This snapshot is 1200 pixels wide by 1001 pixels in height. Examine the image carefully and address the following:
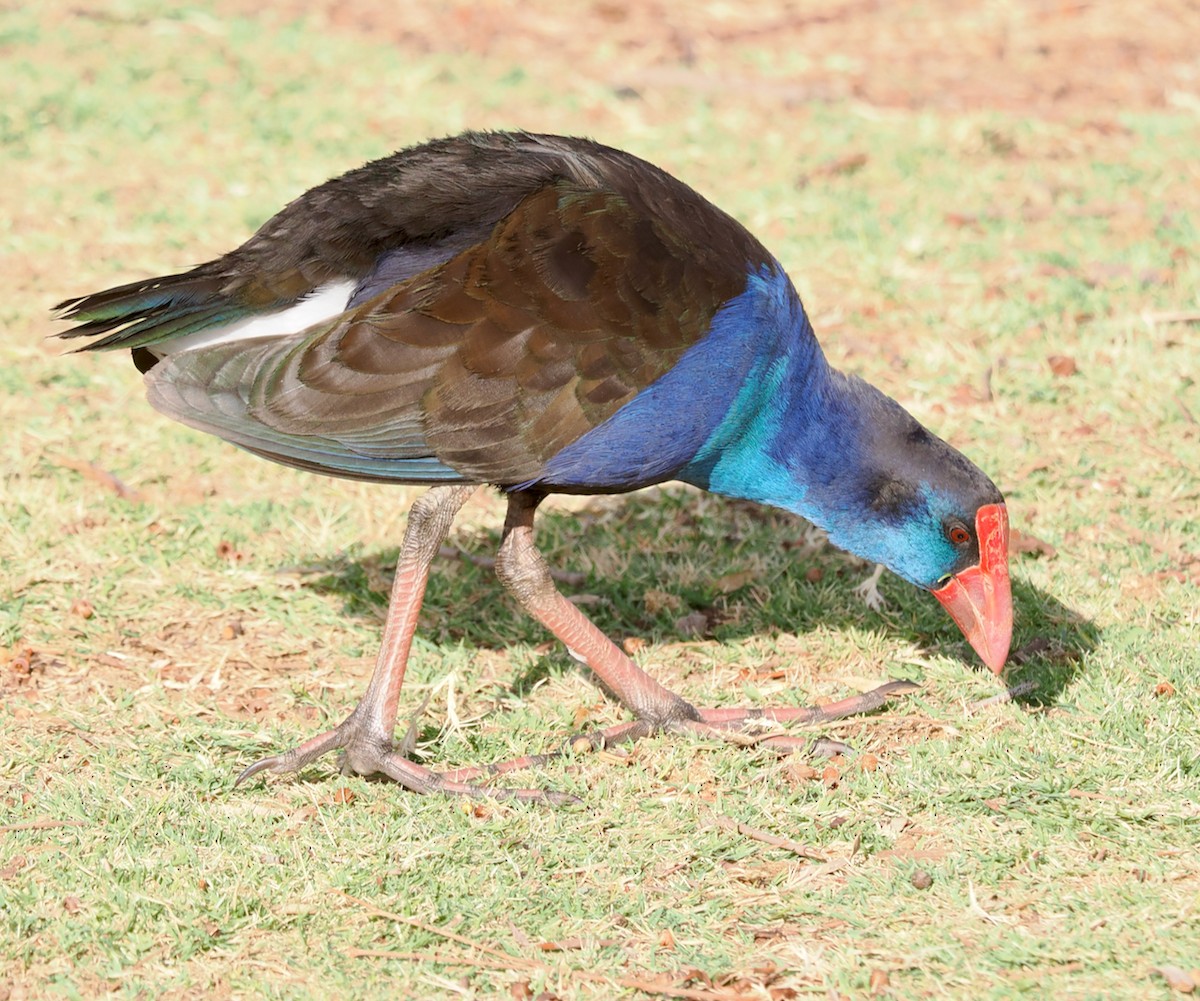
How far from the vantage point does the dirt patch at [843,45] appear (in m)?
8.48

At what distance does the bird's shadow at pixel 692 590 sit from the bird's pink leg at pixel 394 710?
19.3 inches

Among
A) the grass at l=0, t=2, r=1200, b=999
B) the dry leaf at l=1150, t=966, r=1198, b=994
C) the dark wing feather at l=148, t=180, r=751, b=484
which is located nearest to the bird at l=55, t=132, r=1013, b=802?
the dark wing feather at l=148, t=180, r=751, b=484

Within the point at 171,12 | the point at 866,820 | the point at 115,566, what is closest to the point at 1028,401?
the point at 866,820

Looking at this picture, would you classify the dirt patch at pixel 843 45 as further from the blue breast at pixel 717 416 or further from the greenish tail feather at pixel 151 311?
the greenish tail feather at pixel 151 311

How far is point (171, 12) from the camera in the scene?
9172mm

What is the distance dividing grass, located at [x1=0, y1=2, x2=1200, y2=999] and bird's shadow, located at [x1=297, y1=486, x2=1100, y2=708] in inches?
0.6

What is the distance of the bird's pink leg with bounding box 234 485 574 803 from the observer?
3.78 m

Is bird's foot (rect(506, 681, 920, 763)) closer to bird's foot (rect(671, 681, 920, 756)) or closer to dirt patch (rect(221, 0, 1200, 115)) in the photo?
bird's foot (rect(671, 681, 920, 756))

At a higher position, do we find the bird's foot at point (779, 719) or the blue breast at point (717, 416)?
the blue breast at point (717, 416)

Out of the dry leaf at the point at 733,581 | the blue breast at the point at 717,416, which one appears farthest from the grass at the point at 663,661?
the blue breast at the point at 717,416

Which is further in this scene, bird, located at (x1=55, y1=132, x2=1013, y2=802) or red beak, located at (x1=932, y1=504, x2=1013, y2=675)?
red beak, located at (x1=932, y1=504, x2=1013, y2=675)

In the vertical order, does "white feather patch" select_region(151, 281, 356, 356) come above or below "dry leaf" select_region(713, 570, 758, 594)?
above

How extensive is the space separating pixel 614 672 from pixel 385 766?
0.65 m

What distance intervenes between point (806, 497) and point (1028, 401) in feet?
6.45
